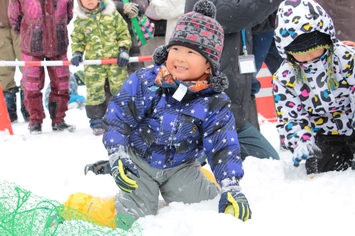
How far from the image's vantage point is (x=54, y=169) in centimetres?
440

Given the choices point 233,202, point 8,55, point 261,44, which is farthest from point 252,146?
point 8,55

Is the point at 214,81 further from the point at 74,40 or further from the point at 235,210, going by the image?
the point at 74,40

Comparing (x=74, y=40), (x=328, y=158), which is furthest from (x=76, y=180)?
(x=74, y=40)

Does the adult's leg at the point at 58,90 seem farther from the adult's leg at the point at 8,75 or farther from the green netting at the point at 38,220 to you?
the green netting at the point at 38,220

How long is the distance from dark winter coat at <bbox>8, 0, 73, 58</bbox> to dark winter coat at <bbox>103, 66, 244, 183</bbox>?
11.1 feet

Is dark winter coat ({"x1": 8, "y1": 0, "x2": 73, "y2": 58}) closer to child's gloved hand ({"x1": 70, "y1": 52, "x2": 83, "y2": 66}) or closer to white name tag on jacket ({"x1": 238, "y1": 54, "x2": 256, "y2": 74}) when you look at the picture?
child's gloved hand ({"x1": 70, "y1": 52, "x2": 83, "y2": 66})

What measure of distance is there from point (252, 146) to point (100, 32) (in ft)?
8.57

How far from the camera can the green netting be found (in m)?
2.21

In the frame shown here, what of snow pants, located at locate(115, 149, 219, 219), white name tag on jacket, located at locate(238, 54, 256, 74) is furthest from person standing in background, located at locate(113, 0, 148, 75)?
snow pants, located at locate(115, 149, 219, 219)

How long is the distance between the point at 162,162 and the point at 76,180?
105 centimetres

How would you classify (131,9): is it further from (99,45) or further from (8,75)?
(8,75)

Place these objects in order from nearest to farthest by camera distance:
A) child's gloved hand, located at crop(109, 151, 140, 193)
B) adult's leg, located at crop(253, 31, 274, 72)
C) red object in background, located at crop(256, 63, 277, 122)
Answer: child's gloved hand, located at crop(109, 151, 140, 193) → adult's leg, located at crop(253, 31, 274, 72) → red object in background, located at crop(256, 63, 277, 122)

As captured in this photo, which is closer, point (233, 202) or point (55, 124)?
point (233, 202)

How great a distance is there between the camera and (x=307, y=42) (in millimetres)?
3223
